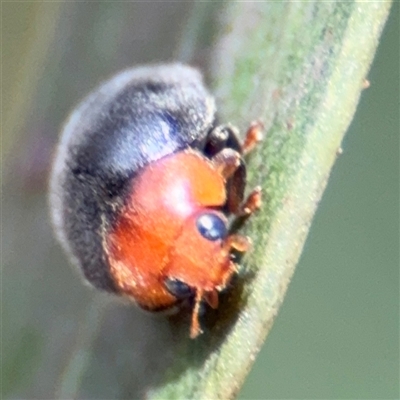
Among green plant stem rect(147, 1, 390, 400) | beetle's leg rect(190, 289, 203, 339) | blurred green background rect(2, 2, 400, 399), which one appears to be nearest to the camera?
green plant stem rect(147, 1, 390, 400)

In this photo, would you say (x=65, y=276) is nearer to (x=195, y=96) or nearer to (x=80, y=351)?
(x=80, y=351)

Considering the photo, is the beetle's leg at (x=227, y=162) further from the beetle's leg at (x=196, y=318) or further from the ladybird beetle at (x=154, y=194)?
the beetle's leg at (x=196, y=318)

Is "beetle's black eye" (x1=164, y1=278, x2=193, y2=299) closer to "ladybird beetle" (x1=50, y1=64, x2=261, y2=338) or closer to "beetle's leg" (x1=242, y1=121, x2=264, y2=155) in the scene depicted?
"ladybird beetle" (x1=50, y1=64, x2=261, y2=338)

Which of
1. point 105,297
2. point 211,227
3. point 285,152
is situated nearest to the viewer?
point 285,152

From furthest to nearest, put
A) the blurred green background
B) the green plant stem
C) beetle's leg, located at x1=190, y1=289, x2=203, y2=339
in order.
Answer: the blurred green background, beetle's leg, located at x1=190, y1=289, x2=203, y2=339, the green plant stem

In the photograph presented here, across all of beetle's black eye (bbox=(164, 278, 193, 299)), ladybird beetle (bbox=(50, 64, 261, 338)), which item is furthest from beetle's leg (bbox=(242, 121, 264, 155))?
beetle's black eye (bbox=(164, 278, 193, 299))

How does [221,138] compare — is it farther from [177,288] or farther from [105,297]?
[105,297]

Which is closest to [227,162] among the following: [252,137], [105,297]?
[252,137]

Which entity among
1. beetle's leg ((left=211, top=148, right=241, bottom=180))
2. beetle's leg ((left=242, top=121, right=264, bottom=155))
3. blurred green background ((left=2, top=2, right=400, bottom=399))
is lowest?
blurred green background ((left=2, top=2, right=400, bottom=399))
